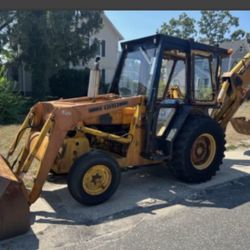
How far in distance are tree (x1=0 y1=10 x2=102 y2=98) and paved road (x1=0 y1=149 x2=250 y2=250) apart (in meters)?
16.2

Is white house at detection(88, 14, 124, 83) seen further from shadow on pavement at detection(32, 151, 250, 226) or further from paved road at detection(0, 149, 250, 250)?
paved road at detection(0, 149, 250, 250)

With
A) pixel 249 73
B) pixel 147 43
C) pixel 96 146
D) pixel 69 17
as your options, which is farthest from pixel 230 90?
pixel 69 17

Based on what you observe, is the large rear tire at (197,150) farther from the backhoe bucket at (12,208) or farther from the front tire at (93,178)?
the backhoe bucket at (12,208)

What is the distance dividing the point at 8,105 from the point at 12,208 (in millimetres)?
12480

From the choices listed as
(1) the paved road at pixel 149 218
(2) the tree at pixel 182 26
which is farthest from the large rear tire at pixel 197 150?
(2) the tree at pixel 182 26

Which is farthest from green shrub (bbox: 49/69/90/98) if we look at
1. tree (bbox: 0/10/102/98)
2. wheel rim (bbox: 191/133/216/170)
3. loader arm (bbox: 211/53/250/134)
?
wheel rim (bbox: 191/133/216/170)

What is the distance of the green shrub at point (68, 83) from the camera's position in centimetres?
2436

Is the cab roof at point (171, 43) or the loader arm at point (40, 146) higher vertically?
the cab roof at point (171, 43)

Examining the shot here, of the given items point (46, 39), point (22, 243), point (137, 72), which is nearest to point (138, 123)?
point (137, 72)

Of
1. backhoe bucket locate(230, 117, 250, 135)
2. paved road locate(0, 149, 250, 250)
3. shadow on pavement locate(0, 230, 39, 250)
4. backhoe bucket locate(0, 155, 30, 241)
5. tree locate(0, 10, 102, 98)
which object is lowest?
shadow on pavement locate(0, 230, 39, 250)

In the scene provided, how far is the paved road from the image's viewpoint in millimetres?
4445

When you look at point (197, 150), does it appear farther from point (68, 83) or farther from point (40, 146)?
point (68, 83)

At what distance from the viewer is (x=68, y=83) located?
24359mm

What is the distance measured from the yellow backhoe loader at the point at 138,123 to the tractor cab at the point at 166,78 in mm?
16
